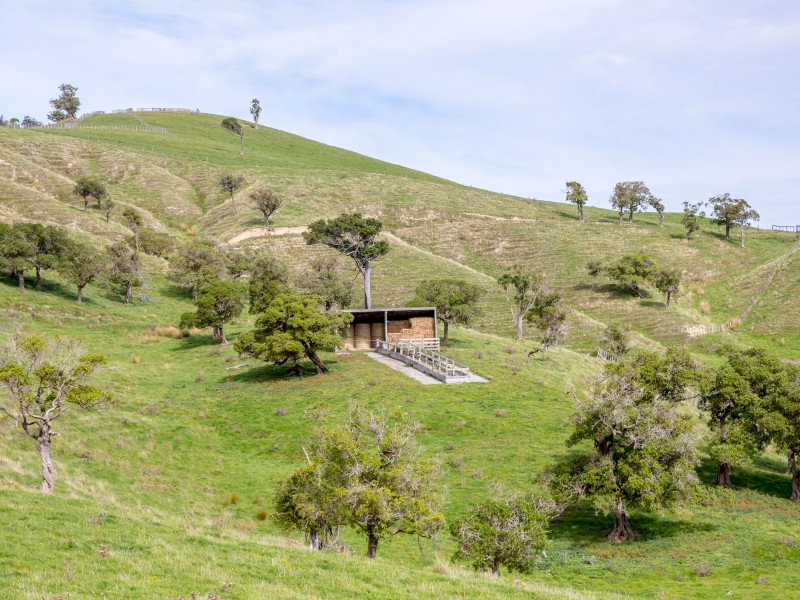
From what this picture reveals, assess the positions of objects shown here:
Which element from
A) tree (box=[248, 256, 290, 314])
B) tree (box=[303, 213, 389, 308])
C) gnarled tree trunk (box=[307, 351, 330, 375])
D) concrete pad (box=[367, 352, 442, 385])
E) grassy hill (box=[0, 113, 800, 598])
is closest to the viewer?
grassy hill (box=[0, 113, 800, 598])

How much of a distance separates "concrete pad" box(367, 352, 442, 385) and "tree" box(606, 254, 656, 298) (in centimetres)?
5250

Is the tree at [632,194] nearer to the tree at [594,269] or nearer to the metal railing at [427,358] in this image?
the tree at [594,269]

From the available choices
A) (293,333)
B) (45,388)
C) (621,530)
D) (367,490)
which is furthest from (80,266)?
(621,530)

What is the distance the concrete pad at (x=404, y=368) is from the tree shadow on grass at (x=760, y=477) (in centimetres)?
2005

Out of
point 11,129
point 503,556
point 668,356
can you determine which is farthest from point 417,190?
point 503,556

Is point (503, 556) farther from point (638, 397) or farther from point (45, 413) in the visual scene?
point (45, 413)

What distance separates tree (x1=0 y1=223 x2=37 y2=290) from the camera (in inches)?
2608

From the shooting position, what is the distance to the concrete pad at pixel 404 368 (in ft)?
161

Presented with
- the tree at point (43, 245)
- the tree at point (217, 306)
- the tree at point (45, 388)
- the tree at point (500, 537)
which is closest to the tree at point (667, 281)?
the tree at point (217, 306)

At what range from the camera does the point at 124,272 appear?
246 ft

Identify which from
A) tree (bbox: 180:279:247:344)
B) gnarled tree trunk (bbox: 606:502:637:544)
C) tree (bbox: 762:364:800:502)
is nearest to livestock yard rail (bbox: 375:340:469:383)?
tree (bbox: 180:279:247:344)

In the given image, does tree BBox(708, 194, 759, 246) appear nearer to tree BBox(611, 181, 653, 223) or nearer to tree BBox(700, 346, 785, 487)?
tree BBox(611, 181, 653, 223)

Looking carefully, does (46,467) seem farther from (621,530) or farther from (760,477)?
(760,477)

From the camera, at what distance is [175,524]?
2181cm
